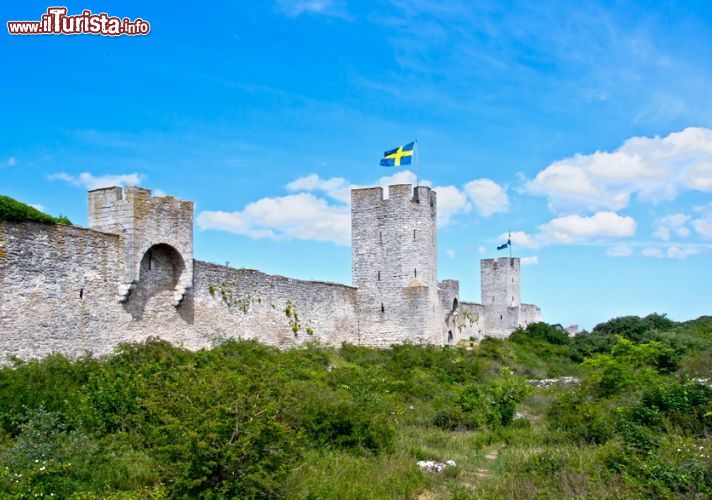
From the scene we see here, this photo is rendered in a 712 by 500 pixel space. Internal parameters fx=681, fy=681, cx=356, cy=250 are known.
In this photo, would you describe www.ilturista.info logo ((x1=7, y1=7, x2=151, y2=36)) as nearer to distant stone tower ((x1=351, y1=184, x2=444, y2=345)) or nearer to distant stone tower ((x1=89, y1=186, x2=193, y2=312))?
distant stone tower ((x1=89, y1=186, x2=193, y2=312))

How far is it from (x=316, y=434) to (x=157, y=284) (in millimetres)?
6558

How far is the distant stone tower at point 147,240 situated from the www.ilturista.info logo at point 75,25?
356 cm

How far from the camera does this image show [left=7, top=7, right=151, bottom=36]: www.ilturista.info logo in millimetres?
13922

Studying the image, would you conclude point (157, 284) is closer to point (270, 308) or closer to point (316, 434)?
point (270, 308)

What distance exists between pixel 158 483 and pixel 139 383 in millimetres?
3221

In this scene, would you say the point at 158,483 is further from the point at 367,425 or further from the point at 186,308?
the point at 186,308

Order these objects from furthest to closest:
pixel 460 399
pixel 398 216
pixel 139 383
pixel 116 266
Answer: pixel 398 216, pixel 460 399, pixel 116 266, pixel 139 383

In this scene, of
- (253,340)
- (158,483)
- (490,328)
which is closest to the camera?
(158,483)

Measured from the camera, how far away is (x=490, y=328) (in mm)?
44562

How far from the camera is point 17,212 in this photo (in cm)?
1333

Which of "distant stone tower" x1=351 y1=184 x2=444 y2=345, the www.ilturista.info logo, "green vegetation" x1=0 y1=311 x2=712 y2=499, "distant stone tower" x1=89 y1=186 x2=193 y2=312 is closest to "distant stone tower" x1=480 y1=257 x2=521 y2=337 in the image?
"distant stone tower" x1=351 y1=184 x2=444 y2=345

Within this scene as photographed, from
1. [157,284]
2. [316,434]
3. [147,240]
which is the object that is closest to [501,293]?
[157,284]

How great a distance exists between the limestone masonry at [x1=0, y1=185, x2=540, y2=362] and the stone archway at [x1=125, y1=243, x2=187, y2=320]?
1.1 inches

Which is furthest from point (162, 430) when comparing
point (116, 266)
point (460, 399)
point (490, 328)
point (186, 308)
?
point (490, 328)
